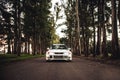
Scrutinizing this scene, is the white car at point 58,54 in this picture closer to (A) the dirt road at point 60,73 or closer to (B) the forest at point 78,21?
(B) the forest at point 78,21

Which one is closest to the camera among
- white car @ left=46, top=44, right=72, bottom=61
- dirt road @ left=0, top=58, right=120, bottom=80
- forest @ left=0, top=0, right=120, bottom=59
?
dirt road @ left=0, top=58, right=120, bottom=80

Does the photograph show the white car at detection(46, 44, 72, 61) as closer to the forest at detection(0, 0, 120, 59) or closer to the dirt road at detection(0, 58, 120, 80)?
the forest at detection(0, 0, 120, 59)

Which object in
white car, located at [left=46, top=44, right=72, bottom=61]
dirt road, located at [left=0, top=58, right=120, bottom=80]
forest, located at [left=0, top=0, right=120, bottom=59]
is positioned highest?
forest, located at [left=0, top=0, right=120, bottom=59]

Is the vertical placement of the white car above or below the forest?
below

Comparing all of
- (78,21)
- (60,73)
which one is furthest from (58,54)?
(78,21)

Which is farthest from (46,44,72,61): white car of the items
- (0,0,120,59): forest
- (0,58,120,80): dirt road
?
(0,58,120,80): dirt road

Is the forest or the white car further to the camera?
the forest

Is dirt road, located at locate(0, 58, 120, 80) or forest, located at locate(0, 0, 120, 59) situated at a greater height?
forest, located at locate(0, 0, 120, 59)

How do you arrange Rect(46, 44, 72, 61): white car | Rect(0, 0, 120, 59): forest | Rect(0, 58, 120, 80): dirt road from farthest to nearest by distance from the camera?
Rect(0, 0, 120, 59): forest < Rect(46, 44, 72, 61): white car < Rect(0, 58, 120, 80): dirt road

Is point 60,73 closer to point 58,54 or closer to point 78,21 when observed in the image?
point 58,54

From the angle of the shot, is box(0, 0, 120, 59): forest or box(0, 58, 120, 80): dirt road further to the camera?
box(0, 0, 120, 59): forest

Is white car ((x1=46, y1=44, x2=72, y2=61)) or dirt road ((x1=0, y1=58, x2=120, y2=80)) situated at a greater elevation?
white car ((x1=46, y1=44, x2=72, y2=61))

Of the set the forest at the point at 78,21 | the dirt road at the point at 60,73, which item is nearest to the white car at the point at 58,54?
the forest at the point at 78,21

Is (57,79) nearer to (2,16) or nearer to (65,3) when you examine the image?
(2,16)
